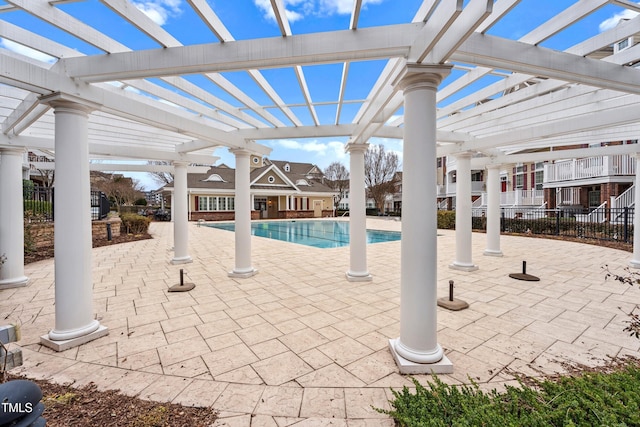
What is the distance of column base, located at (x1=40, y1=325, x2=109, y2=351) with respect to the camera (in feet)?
10.9

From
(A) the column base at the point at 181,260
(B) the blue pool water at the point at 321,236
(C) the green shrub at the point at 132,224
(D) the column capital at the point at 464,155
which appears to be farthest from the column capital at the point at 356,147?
(C) the green shrub at the point at 132,224

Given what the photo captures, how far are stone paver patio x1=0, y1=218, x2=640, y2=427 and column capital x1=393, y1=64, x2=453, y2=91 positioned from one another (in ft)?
10.3

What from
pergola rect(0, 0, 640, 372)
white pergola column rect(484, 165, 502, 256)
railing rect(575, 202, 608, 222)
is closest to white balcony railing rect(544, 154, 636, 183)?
railing rect(575, 202, 608, 222)

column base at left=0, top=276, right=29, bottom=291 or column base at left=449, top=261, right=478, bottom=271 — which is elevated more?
column base at left=0, top=276, right=29, bottom=291

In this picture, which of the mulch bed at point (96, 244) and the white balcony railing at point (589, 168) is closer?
the mulch bed at point (96, 244)

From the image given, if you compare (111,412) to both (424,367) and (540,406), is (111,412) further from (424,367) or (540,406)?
(540,406)

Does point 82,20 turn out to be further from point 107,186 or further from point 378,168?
point 378,168

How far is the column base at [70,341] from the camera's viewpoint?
3.33 m

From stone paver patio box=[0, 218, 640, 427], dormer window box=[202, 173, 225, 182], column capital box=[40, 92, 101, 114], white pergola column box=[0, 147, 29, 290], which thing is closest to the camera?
stone paver patio box=[0, 218, 640, 427]

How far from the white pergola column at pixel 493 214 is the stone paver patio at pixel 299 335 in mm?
1863

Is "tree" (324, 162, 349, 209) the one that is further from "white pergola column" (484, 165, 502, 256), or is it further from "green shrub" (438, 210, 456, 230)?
"white pergola column" (484, 165, 502, 256)

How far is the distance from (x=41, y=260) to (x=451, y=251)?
1357 centimetres

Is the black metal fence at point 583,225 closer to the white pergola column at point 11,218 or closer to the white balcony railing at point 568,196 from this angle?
the white balcony railing at point 568,196

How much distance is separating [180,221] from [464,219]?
820 centimetres
